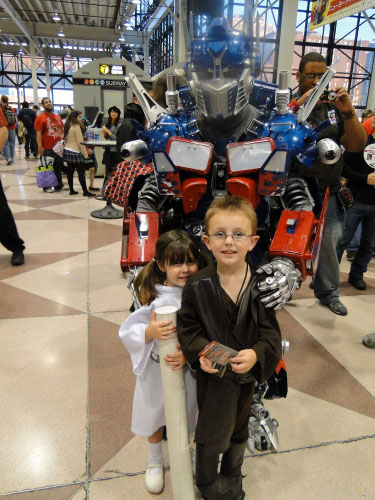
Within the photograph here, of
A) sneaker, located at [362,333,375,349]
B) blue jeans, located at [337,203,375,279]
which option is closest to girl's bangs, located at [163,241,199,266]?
sneaker, located at [362,333,375,349]

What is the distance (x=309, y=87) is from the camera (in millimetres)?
1949

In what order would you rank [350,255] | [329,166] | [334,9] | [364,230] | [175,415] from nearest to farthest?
1. [175,415]
2. [329,166]
3. [364,230]
4. [350,255]
5. [334,9]

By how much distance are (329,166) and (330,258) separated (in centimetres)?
93

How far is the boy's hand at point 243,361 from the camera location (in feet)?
3.23

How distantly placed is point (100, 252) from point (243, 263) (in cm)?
295

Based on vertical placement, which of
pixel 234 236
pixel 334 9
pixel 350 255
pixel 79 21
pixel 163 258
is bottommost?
pixel 350 255

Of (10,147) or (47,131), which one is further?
(10,147)

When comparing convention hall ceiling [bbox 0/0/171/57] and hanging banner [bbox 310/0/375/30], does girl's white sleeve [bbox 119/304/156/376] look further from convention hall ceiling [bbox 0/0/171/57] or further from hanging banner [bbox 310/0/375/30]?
convention hall ceiling [bbox 0/0/171/57]

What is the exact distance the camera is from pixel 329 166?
205 cm

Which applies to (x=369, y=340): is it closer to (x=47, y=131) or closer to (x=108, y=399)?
(x=108, y=399)

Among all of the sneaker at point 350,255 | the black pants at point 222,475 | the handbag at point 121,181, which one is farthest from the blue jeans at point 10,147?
the black pants at point 222,475

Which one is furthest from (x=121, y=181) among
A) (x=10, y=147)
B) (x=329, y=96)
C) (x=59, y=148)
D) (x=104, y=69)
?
(x=10, y=147)

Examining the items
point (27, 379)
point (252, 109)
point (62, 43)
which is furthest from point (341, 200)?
Result: point (62, 43)

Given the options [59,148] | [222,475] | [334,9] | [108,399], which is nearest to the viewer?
[222,475]
